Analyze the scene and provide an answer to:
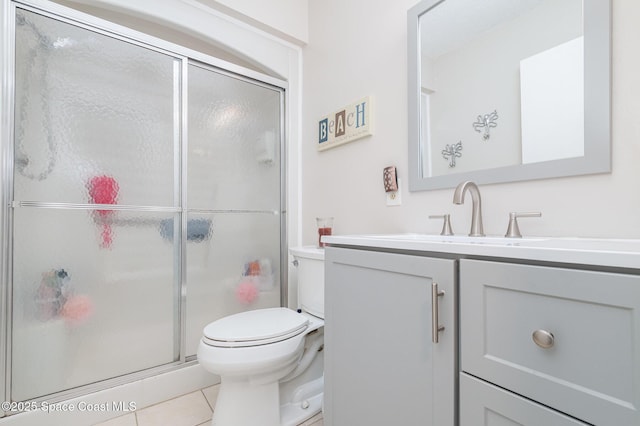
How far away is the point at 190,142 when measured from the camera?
5.51 feet

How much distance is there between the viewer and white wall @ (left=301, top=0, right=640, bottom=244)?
82cm

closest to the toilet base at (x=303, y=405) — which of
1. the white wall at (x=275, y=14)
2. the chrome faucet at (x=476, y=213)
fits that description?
the chrome faucet at (x=476, y=213)

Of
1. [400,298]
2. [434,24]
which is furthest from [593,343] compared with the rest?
[434,24]

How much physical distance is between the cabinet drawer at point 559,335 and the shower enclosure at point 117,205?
58.7 inches

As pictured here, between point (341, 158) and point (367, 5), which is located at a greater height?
point (367, 5)

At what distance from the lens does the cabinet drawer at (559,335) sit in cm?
46

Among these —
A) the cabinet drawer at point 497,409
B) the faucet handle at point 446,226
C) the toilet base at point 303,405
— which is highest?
the faucet handle at point 446,226

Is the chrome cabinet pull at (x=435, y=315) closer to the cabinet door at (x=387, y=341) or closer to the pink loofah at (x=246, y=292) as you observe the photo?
the cabinet door at (x=387, y=341)

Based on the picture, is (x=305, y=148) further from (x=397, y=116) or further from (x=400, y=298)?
(x=400, y=298)

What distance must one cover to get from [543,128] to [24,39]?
7.04 feet

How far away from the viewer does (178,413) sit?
1421 millimetres

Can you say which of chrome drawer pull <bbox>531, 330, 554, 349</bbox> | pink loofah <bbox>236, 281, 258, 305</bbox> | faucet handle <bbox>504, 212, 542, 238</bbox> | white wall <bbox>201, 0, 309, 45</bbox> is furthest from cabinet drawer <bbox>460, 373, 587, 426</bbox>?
white wall <bbox>201, 0, 309, 45</bbox>

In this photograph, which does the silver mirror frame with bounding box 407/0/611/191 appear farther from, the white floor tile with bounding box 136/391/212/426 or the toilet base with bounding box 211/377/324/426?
the white floor tile with bounding box 136/391/212/426

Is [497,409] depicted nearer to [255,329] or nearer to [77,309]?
[255,329]
